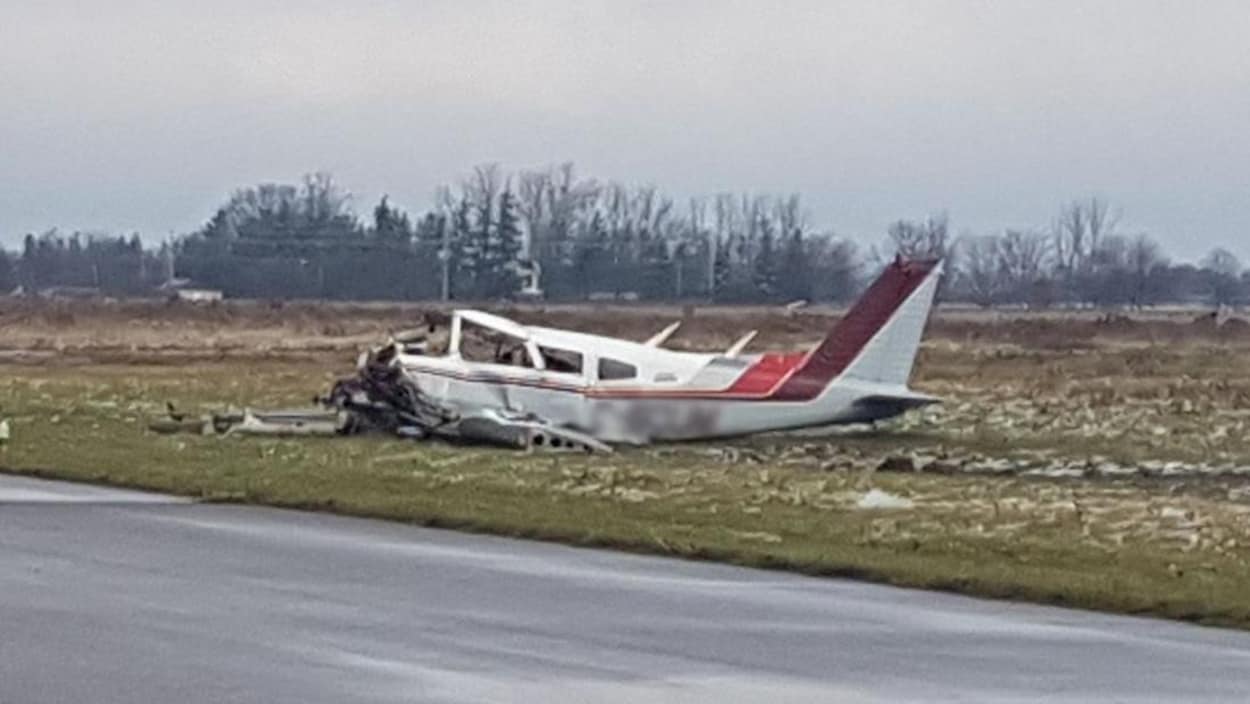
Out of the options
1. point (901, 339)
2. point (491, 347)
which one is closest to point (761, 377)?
point (901, 339)

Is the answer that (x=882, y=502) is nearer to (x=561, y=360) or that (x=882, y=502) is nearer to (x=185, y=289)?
(x=561, y=360)

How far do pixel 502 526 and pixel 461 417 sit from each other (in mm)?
13268

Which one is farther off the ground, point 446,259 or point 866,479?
point 446,259

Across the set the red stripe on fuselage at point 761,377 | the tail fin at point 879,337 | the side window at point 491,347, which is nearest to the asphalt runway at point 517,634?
the red stripe on fuselage at point 761,377

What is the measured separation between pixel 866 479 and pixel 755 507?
15.3 feet

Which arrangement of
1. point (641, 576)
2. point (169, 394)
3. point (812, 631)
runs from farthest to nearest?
point (169, 394)
point (641, 576)
point (812, 631)

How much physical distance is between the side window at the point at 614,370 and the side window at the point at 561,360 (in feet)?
1.08

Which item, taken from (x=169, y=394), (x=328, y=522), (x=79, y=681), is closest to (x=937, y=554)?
(x=328, y=522)

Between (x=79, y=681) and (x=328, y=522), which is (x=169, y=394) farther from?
(x=79, y=681)

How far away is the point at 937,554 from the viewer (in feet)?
58.9

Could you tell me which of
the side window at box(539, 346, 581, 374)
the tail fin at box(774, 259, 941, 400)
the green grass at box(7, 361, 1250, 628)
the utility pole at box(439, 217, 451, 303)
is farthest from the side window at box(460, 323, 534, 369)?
the utility pole at box(439, 217, 451, 303)

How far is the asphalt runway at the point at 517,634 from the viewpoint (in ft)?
37.4

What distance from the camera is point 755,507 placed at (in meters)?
22.1

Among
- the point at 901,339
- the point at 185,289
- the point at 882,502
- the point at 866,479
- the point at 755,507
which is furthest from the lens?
the point at 185,289
